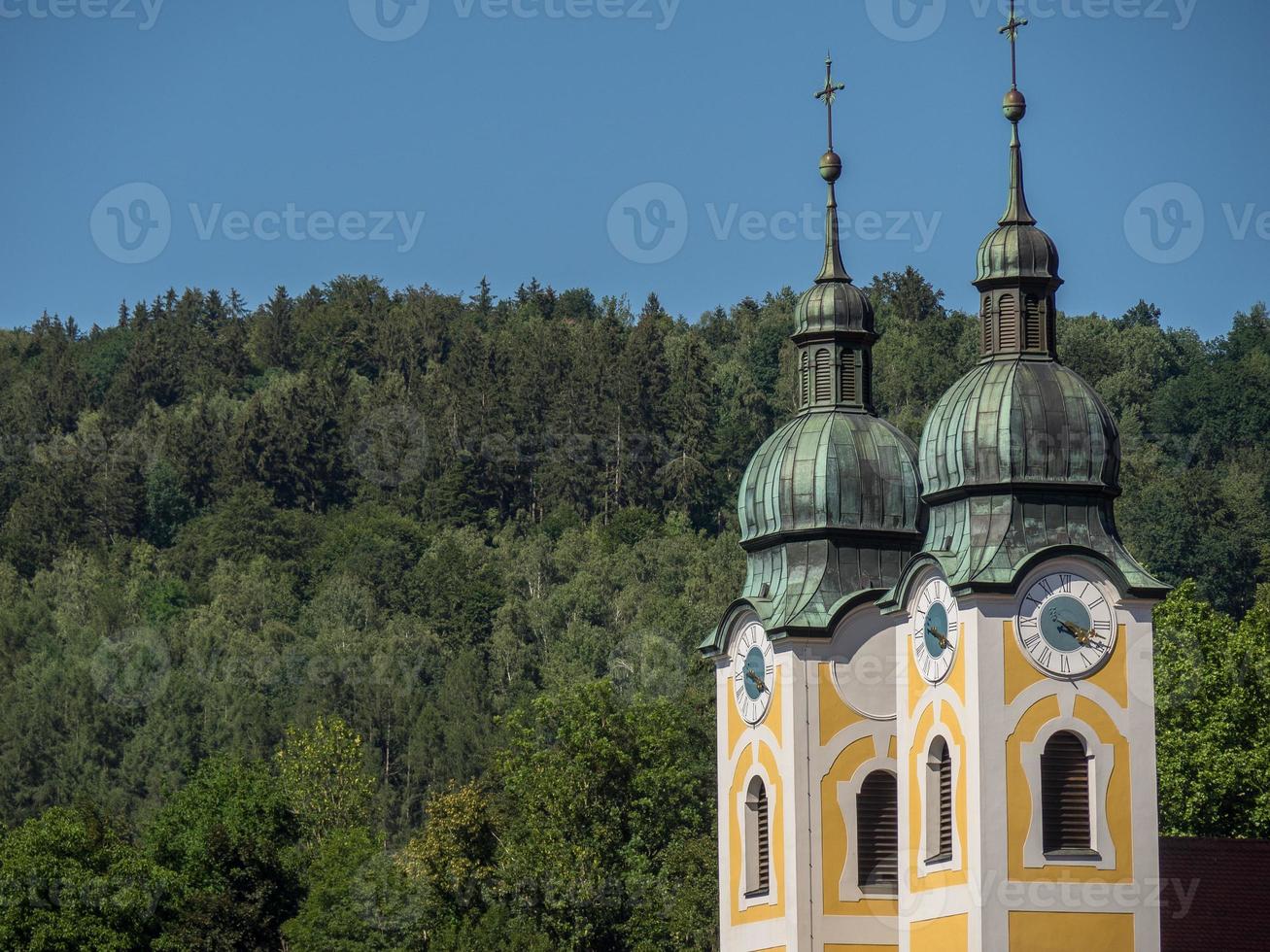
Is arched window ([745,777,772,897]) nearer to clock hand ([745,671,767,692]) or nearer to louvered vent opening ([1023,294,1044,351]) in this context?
clock hand ([745,671,767,692])

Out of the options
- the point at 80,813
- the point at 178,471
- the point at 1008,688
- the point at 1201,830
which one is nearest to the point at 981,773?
the point at 1008,688

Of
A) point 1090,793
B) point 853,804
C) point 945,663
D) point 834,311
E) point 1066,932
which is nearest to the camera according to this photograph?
point 1066,932

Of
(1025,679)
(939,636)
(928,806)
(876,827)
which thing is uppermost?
(939,636)

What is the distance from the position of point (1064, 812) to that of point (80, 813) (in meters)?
45.9

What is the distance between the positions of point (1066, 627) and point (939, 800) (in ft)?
12.4

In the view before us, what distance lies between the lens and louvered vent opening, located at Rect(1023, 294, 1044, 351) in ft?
192

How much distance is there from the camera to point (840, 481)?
62875 mm

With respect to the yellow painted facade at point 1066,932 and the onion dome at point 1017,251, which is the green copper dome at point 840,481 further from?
the yellow painted facade at point 1066,932

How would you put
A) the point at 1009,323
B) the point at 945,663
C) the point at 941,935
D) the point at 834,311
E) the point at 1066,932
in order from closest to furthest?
the point at 1066,932
the point at 941,935
the point at 945,663
the point at 1009,323
the point at 834,311

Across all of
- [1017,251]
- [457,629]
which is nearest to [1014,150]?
[1017,251]

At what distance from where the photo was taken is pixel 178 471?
621 feet

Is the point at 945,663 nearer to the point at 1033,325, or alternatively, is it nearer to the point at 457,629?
the point at 1033,325

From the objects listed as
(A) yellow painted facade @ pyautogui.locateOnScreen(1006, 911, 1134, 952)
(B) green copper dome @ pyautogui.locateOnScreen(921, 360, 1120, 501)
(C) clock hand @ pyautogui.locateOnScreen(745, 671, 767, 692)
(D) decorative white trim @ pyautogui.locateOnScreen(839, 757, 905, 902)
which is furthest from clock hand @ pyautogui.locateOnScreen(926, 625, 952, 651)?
(C) clock hand @ pyautogui.locateOnScreen(745, 671, 767, 692)

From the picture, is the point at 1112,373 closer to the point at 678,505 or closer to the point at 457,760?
the point at 678,505
